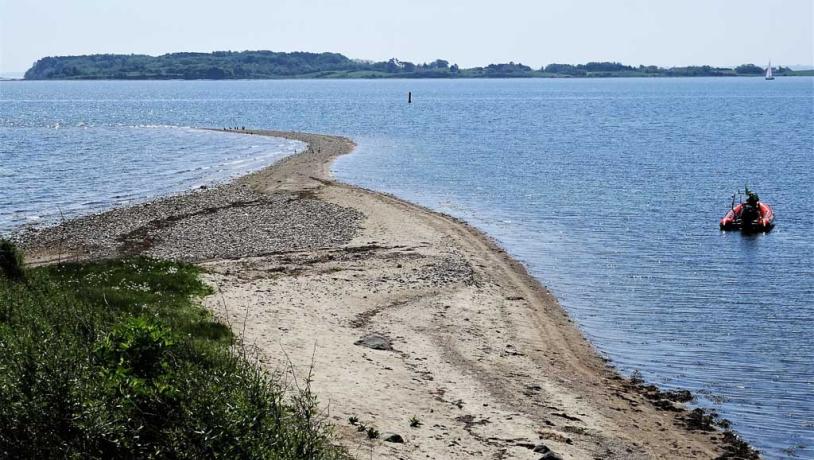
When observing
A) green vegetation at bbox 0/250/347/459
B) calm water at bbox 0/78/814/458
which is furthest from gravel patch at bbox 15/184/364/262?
green vegetation at bbox 0/250/347/459

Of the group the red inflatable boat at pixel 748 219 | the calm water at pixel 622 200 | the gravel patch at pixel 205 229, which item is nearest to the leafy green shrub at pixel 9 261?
the gravel patch at pixel 205 229

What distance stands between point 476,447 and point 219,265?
16823 mm

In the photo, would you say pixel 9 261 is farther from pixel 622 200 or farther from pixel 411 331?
pixel 622 200

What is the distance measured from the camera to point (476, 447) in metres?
16.3

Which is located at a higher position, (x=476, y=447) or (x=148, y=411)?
(x=148, y=411)

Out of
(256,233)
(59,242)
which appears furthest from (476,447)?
(59,242)

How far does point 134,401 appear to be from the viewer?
12.6 m

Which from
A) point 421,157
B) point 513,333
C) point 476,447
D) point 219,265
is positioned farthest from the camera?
point 421,157

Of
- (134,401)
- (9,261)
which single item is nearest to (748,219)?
(9,261)

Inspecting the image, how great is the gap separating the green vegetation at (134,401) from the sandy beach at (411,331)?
10.4 ft

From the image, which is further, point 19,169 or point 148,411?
point 19,169

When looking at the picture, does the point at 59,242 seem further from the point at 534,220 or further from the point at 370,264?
the point at 534,220

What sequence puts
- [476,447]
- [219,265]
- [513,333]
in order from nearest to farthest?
[476,447]
[513,333]
[219,265]

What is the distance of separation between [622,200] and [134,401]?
41.0 m
